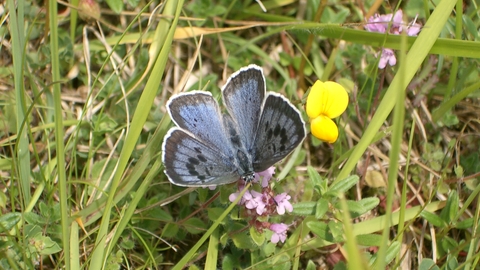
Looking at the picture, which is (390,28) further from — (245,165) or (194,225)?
(194,225)

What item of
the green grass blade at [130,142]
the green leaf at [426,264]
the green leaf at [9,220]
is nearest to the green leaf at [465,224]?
the green leaf at [426,264]

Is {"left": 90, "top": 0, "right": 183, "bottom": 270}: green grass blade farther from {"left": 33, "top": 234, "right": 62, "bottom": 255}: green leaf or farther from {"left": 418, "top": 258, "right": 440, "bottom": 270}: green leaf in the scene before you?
{"left": 418, "top": 258, "right": 440, "bottom": 270}: green leaf

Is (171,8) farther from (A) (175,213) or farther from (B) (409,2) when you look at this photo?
(B) (409,2)

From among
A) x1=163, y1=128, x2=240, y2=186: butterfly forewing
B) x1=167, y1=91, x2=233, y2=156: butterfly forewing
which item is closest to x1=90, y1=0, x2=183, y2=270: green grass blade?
x1=167, y1=91, x2=233, y2=156: butterfly forewing

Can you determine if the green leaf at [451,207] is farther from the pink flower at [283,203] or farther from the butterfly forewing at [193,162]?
the butterfly forewing at [193,162]

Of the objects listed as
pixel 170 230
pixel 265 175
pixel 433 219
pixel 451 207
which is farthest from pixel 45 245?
pixel 451 207
